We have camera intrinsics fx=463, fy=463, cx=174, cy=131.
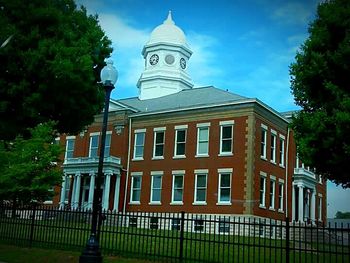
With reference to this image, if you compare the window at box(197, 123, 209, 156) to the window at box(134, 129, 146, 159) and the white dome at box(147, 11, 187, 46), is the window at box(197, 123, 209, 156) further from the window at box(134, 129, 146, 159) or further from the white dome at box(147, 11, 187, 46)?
the white dome at box(147, 11, 187, 46)

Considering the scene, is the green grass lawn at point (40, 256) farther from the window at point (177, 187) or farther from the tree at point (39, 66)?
the window at point (177, 187)

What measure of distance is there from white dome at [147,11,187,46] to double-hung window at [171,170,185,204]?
20890mm

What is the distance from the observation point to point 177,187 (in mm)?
36750

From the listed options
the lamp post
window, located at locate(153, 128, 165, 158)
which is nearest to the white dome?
window, located at locate(153, 128, 165, 158)

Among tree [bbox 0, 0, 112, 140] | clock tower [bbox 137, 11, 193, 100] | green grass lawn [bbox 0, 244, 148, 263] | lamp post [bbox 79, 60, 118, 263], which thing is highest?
clock tower [bbox 137, 11, 193, 100]

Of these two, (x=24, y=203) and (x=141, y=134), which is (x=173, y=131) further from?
(x=24, y=203)

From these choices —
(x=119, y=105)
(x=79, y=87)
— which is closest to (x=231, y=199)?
(x=119, y=105)

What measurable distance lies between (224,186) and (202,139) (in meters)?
4.25

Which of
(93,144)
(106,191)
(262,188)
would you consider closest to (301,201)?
(262,188)

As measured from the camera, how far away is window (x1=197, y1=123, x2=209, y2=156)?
3596 cm

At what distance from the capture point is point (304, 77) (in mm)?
13719

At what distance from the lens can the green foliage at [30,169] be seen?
55.9ft

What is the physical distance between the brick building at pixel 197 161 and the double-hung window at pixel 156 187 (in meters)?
0.08

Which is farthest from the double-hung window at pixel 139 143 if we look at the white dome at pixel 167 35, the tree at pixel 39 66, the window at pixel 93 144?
the tree at pixel 39 66
